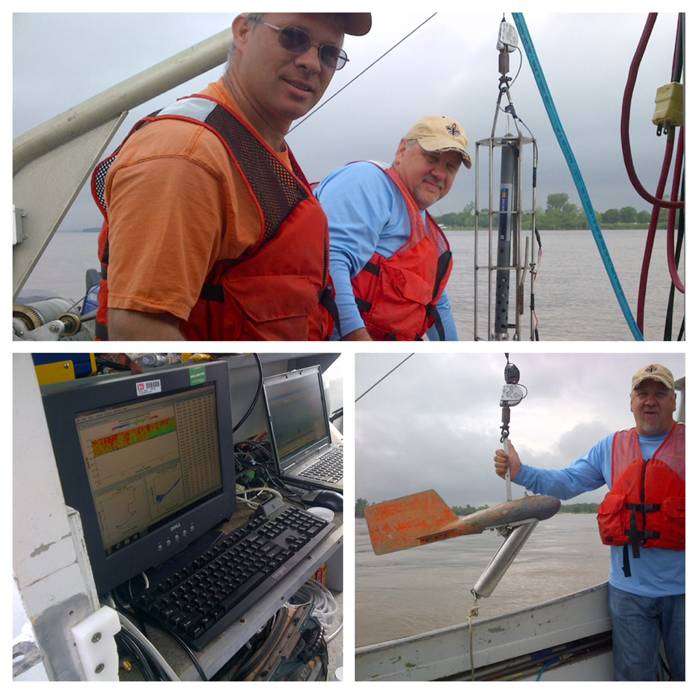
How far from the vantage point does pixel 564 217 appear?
1116 millimetres

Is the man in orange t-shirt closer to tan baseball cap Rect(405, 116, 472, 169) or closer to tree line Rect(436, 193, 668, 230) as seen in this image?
tan baseball cap Rect(405, 116, 472, 169)

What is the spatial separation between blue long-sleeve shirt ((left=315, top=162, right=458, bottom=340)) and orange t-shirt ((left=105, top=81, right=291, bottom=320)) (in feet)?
0.60

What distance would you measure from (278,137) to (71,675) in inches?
37.0

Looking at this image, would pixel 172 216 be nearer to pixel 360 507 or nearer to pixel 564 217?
pixel 360 507

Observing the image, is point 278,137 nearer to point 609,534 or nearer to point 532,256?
point 532,256

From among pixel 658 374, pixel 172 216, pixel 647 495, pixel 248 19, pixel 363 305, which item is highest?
pixel 248 19

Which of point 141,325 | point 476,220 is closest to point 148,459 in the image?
point 141,325

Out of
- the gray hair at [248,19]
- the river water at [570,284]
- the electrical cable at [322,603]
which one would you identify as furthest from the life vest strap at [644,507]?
the gray hair at [248,19]

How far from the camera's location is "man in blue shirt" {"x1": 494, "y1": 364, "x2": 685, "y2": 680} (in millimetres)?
1101

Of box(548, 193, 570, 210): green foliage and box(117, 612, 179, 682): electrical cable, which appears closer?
box(117, 612, 179, 682): electrical cable

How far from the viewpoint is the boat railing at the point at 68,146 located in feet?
3.41

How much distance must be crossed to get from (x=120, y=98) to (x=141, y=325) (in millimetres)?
440

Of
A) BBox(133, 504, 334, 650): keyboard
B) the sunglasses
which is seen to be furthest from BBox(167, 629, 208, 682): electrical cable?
the sunglasses
